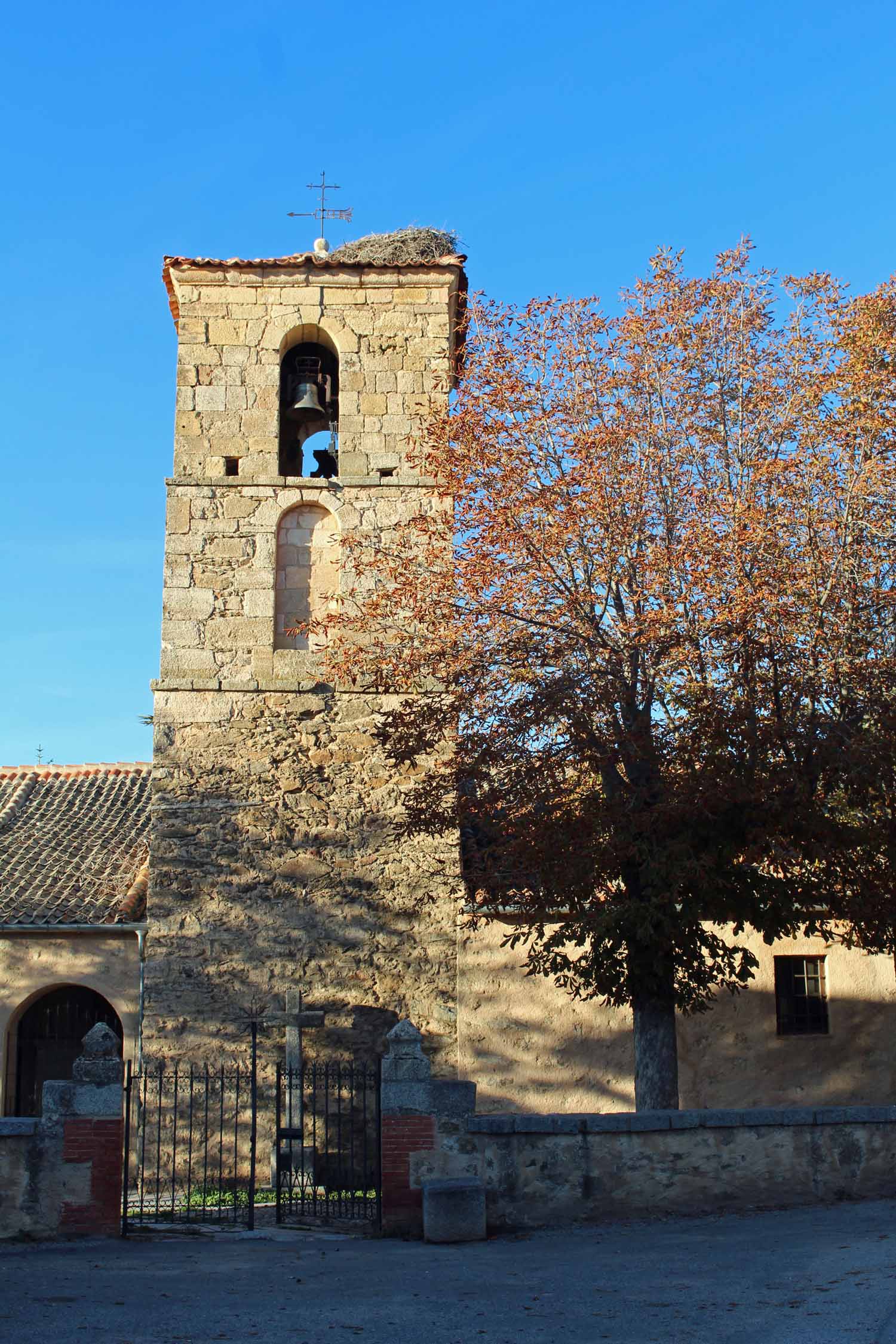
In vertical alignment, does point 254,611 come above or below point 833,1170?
above

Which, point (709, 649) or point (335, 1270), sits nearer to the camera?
point (335, 1270)

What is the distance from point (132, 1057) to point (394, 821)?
3.78 meters

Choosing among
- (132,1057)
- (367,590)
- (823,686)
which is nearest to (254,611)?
(367,590)

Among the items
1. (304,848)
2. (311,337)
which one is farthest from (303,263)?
(304,848)

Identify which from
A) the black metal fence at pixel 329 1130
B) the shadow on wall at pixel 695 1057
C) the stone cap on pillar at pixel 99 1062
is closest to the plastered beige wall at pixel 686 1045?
the shadow on wall at pixel 695 1057

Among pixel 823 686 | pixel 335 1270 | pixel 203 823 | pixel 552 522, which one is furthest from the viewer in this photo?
pixel 203 823

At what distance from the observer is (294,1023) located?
1309 centimetres

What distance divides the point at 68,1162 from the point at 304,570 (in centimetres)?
720

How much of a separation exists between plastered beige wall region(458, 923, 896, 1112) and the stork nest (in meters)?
Answer: 7.68

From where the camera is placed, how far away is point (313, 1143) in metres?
12.5

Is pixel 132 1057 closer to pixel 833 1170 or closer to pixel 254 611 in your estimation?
pixel 254 611

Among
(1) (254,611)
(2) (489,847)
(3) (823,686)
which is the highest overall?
(1) (254,611)

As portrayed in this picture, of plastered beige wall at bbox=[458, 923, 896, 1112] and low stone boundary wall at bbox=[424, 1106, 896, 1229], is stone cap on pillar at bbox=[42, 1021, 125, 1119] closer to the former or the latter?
low stone boundary wall at bbox=[424, 1106, 896, 1229]

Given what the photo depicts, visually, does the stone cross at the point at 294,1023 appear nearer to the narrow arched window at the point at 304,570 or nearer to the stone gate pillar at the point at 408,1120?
the stone gate pillar at the point at 408,1120
